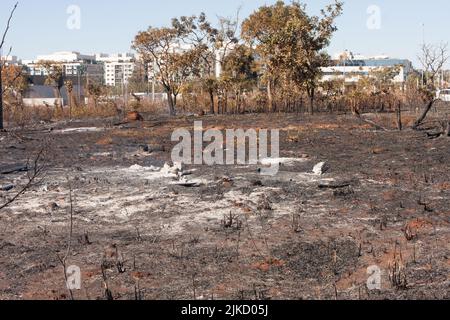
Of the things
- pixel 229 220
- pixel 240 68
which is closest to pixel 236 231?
pixel 229 220

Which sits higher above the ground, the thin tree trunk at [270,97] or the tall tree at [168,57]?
the tall tree at [168,57]

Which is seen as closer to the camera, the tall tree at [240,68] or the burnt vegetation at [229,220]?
the burnt vegetation at [229,220]

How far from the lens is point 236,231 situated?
616cm

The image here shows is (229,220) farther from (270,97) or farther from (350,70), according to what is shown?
(350,70)

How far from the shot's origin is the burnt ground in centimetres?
467

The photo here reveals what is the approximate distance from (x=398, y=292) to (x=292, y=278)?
35.1 inches

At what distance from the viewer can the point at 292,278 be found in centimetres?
481

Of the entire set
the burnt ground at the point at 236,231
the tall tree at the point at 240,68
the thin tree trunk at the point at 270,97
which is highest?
the tall tree at the point at 240,68

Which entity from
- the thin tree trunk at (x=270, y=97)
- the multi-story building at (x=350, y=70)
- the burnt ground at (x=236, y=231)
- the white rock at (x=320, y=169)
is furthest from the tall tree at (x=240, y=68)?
the white rock at (x=320, y=169)

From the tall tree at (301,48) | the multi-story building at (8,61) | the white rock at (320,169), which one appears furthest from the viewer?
the tall tree at (301,48)

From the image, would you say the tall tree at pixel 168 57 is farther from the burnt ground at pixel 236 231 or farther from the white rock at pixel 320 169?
the white rock at pixel 320 169

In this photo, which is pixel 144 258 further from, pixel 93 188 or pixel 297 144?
pixel 297 144

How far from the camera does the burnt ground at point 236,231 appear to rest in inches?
184
